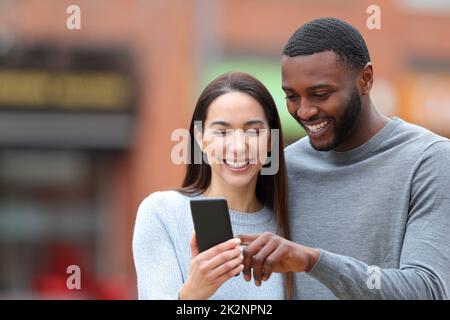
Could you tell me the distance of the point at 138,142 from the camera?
43.8ft

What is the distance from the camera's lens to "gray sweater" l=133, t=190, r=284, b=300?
2232 mm

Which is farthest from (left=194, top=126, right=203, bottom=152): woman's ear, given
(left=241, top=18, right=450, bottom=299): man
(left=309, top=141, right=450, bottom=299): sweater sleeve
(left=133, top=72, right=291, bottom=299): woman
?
(left=309, top=141, right=450, bottom=299): sweater sleeve

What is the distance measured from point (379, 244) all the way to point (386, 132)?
30 cm

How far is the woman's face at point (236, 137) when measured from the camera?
7.38 feet

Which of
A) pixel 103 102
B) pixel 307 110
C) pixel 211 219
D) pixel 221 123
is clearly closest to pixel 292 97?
pixel 307 110

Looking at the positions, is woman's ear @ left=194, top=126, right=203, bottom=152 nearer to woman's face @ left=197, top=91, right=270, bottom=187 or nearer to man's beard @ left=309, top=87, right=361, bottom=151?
woman's face @ left=197, top=91, right=270, bottom=187

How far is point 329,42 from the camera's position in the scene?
90.9 inches

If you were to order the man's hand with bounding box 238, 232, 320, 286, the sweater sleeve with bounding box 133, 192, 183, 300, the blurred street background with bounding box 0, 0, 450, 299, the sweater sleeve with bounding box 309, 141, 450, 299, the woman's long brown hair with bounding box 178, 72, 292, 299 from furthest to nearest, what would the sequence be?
1. the blurred street background with bounding box 0, 0, 450, 299
2. the woman's long brown hair with bounding box 178, 72, 292, 299
3. the sweater sleeve with bounding box 133, 192, 183, 300
4. the sweater sleeve with bounding box 309, 141, 450, 299
5. the man's hand with bounding box 238, 232, 320, 286

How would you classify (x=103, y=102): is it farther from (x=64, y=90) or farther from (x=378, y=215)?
(x=378, y=215)

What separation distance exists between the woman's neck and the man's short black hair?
35 centimetres

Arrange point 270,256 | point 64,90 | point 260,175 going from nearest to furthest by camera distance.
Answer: point 270,256, point 260,175, point 64,90

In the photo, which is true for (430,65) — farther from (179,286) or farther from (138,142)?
(179,286)

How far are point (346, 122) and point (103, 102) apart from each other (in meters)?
10.9
